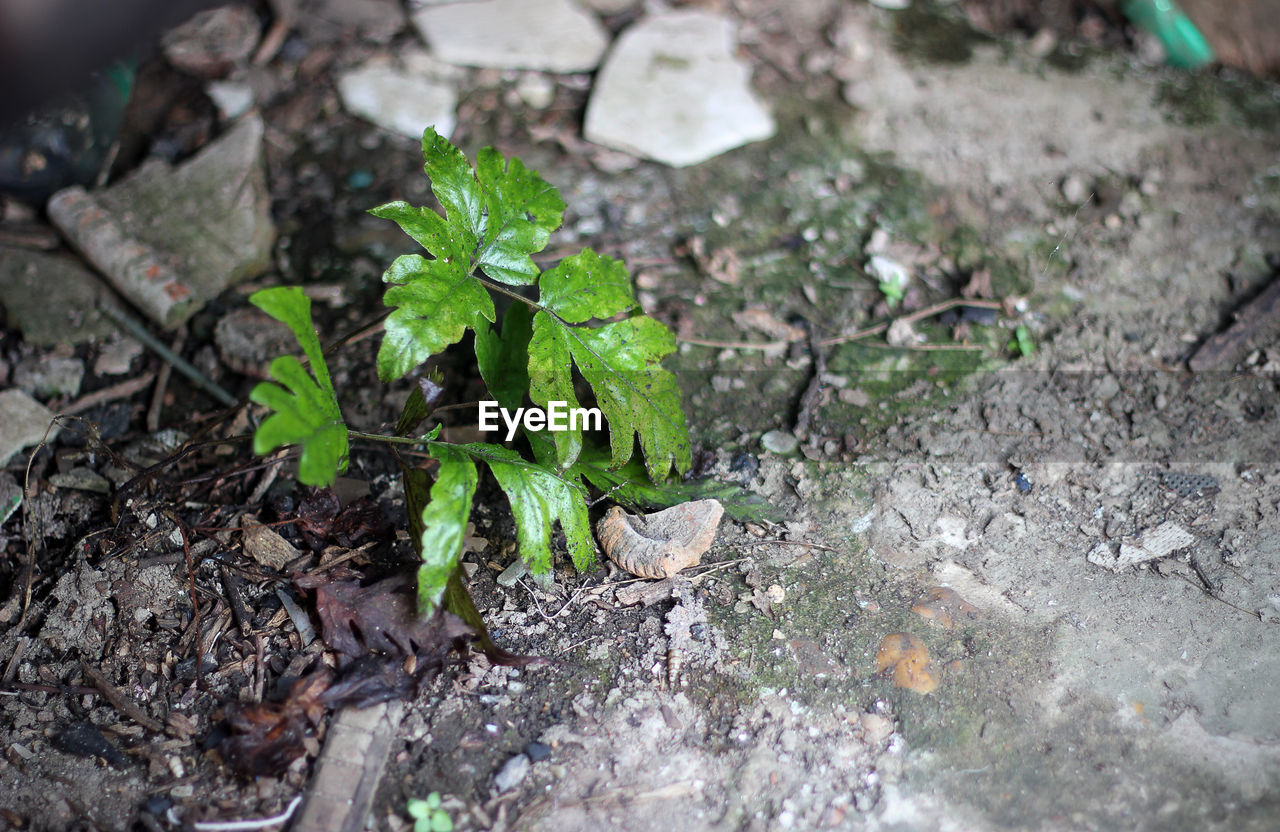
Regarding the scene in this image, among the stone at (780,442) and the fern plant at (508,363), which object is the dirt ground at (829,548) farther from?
the fern plant at (508,363)

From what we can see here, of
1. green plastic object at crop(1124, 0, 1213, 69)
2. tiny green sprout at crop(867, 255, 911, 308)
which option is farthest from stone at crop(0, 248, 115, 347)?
green plastic object at crop(1124, 0, 1213, 69)

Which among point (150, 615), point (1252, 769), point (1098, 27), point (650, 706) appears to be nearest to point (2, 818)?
point (150, 615)

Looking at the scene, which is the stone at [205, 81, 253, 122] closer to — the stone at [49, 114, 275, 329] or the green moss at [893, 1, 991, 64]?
the stone at [49, 114, 275, 329]

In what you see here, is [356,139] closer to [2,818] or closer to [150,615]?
Answer: [150,615]

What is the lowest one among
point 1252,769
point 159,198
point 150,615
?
point 1252,769

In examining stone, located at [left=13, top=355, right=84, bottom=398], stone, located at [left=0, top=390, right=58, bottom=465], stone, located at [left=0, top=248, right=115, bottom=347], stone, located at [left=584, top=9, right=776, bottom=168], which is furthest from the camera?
stone, located at [left=584, top=9, right=776, bottom=168]

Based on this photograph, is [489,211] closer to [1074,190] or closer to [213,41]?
[1074,190]
